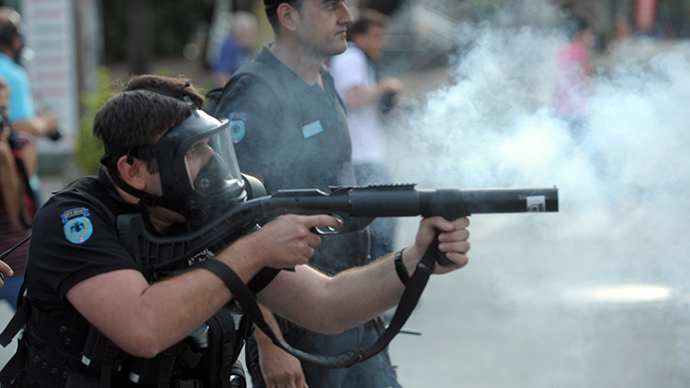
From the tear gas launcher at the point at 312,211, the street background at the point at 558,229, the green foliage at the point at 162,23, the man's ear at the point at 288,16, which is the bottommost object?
the street background at the point at 558,229

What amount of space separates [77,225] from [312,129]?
46.5 inches

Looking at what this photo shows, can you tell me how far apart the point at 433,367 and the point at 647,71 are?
2.10m

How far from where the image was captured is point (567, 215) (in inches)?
275

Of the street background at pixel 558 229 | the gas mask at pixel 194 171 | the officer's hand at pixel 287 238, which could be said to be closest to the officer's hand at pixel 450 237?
the officer's hand at pixel 287 238

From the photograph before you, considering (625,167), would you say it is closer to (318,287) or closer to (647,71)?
(647,71)

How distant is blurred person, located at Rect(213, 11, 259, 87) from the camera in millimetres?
12133

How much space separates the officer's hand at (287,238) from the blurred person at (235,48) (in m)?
10.3

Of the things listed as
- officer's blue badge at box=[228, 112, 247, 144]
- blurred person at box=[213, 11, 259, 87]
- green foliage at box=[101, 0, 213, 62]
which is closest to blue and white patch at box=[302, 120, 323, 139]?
officer's blue badge at box=[228, 112, 247, 144]

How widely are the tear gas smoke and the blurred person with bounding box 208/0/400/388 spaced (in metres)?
0.99

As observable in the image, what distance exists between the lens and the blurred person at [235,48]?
39.8 feet

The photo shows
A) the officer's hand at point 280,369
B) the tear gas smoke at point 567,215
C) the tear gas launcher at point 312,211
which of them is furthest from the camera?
the tear gas smoke at point 567,215

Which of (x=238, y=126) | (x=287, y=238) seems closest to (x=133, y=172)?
(x=287, y=238)

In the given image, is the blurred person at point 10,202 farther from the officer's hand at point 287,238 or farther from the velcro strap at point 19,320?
the officer's hand at point 287,238

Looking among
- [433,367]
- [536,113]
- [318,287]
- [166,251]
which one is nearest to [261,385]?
[318,287]
